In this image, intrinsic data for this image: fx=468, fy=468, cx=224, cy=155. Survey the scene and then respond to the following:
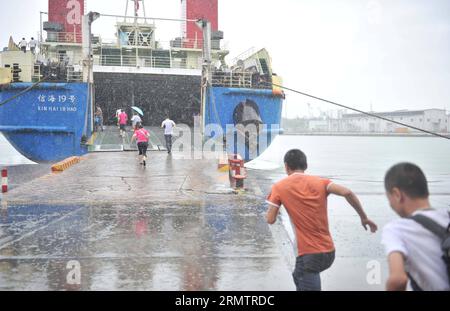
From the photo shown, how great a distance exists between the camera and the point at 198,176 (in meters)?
12.0

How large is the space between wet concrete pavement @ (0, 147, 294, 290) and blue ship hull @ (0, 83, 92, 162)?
260 inches

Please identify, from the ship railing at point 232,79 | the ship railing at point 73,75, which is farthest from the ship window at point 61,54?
the ship railing at point 232,79

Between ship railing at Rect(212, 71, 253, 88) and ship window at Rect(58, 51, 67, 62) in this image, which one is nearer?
ship railing at Rect(212, 71, 253, 88)

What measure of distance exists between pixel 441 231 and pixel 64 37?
26644 millimetres

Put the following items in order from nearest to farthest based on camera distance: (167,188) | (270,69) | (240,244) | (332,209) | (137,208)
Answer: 1. (240,244)
2. (137,208)
3. (332,209)
4. (167,188)
5. (270,69)

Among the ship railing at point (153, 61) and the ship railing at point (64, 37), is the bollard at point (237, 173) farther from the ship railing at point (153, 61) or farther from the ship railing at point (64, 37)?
the ship railing at point (64, 37)

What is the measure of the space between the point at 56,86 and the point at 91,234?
12.2 metres

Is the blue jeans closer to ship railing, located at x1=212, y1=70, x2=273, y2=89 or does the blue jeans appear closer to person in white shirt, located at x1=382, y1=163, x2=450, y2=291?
person in white shirt, located at x1=382, y1=163, x2=450, y2=291

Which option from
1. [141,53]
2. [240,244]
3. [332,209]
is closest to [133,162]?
[332,209]

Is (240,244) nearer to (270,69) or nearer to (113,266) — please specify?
(113,266)

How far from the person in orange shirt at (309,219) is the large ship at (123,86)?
1165 cm

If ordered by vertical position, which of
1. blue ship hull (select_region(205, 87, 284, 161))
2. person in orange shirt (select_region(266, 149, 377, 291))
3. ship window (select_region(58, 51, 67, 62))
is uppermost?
ship window (select_region(58, 51, 67, 62))

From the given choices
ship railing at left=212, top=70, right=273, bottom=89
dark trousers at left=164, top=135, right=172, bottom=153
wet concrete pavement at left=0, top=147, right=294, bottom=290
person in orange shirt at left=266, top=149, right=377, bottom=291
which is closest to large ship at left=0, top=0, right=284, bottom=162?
ship railing at left=212, top=70, right=273, bottom=89

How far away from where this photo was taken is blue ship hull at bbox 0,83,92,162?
17.2 metres
